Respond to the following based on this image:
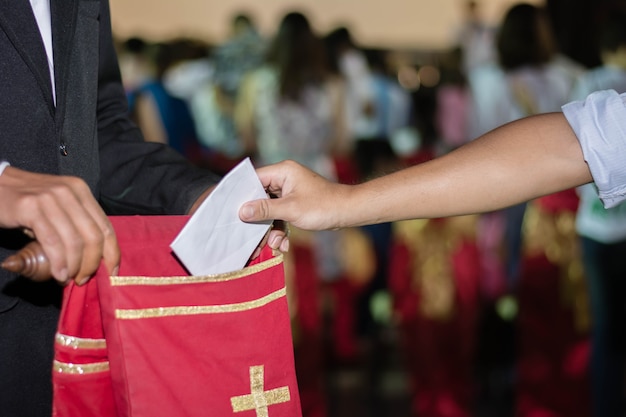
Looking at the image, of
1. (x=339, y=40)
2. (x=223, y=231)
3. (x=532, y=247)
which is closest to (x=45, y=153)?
(x=223, y=231)

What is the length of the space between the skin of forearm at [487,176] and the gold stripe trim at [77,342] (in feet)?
1.68

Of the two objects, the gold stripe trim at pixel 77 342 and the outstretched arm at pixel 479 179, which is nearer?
the gold stripe trim at pixel 77 342

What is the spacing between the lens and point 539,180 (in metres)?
1.70

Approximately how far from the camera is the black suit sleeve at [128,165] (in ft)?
5.65

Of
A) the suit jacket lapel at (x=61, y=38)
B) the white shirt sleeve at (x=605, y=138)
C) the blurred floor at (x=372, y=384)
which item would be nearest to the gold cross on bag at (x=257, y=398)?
the suit jacket lapel at (x=61, y=38)

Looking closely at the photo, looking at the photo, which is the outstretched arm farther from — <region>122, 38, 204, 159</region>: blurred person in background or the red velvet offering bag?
<region>122, 38, 204, 159</region>: blurred person in background

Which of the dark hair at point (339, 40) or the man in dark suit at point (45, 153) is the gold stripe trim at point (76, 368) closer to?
the man in dark suit at point (45, 153)

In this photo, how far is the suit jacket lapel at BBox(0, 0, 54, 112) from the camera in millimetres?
1470

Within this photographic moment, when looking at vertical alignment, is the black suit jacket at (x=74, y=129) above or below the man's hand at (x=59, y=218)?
above

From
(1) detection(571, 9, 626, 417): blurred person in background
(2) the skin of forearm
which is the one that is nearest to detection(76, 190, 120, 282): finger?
(2) the skin of forearm

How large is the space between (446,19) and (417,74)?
9.20 feet

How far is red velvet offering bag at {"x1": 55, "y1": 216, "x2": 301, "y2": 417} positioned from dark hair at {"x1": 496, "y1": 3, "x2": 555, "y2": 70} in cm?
354

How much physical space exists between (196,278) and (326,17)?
34.8ft

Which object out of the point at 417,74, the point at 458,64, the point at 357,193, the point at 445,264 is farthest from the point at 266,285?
the point at 417,74
